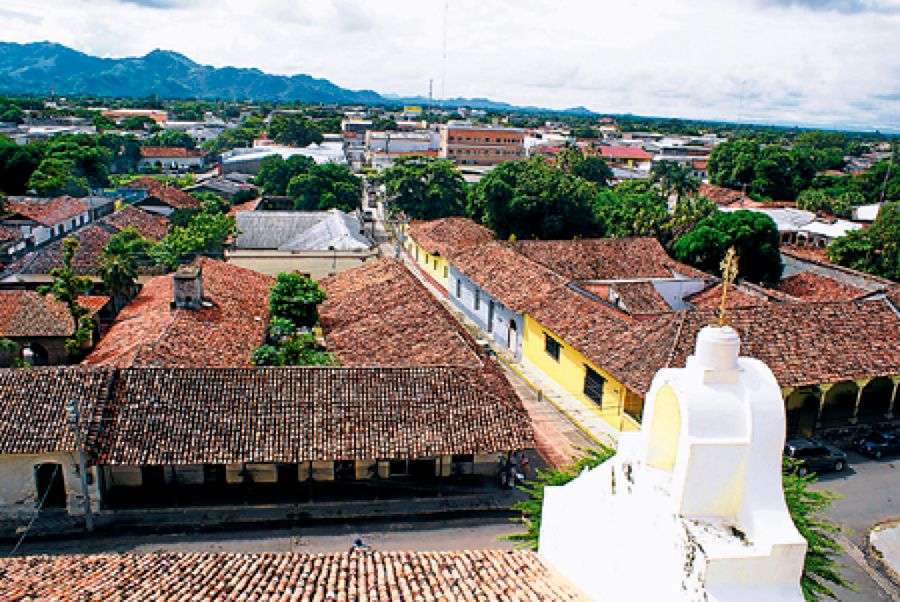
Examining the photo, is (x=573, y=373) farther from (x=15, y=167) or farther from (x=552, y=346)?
(x=15, y=167)

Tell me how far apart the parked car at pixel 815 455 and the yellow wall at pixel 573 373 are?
4981 millimetres

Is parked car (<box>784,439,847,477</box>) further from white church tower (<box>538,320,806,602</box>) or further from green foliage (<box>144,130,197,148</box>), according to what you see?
green foliage (<box>144,130,197,148</box>)

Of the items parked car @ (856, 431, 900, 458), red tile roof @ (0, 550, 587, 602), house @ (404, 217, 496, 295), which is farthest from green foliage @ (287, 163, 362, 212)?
red tile roof @ (0, 550, 587, 602)

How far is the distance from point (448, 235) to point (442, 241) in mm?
1287

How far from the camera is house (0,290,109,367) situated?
25.6 m

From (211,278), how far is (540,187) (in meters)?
24.9

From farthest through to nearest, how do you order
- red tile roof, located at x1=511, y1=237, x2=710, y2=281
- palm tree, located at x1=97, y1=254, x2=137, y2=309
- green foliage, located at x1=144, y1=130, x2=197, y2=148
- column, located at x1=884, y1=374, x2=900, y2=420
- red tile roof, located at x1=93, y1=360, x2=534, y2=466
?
green foliage, located at x1=144, y1=130, x2=197, y2=148 < red tile roof, located at x1=511, y1=237, x2=710, y2=281 < palm tree, located at x1=97, y1=254, x2=137, y2=309 < column, located at x1=884, y1=374, x2=900, y2=420 < red tile roof, located at x1=93, y1=360, x2=534, y2=466

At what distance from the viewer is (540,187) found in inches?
1839

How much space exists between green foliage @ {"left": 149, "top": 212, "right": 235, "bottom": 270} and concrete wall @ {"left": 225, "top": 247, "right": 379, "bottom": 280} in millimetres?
5236

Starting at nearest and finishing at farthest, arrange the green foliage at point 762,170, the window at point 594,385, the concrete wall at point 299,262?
1. the window at point 594,385
2. the concrete wall at point 299,262
3. the green foliage at point 762,170

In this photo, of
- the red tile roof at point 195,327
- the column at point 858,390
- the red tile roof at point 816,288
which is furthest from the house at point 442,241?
the column at point 858,390

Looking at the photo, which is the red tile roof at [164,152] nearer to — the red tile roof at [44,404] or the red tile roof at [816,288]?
the red tile roof at [816,288]

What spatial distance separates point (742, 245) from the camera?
40.3 metres

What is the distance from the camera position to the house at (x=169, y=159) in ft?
321
